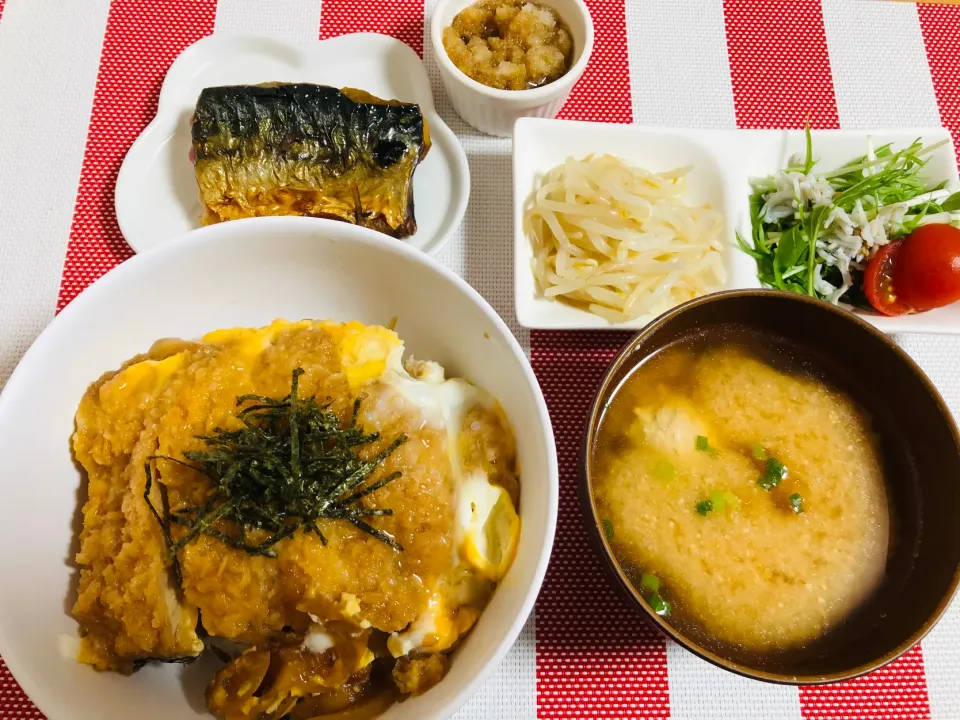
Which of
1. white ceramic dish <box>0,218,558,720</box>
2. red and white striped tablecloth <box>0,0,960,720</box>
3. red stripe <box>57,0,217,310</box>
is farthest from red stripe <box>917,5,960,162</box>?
red stripe <box>57,0,217,310</box>

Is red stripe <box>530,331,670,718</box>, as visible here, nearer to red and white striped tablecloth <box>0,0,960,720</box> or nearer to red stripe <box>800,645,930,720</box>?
red and white striped tablecloth <box>0,0,960,720</box>

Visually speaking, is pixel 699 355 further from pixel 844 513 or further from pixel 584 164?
pixel 584 164

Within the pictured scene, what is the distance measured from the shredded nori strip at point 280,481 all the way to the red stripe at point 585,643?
1.87ft

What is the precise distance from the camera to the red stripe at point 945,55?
2.18 m

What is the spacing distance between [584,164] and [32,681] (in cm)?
169

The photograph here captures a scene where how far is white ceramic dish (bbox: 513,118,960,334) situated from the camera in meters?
1.84

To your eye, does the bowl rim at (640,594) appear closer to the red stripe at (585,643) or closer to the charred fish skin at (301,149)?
the red stripe at (585,643)

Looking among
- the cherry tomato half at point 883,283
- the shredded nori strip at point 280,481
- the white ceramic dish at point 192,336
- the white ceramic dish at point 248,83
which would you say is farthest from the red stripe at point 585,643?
the cherry tomato half at point 883,283

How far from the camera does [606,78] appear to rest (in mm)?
2137

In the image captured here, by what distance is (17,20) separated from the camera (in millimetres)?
2086

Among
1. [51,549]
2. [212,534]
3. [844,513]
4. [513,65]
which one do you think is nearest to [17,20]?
[513,65]

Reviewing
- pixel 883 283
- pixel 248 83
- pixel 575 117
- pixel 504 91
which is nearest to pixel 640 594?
pixel 883 283

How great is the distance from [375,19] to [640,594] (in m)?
1.88

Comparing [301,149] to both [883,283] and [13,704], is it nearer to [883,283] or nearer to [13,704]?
[13,704]
